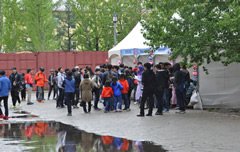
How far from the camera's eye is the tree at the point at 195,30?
16.3 meters

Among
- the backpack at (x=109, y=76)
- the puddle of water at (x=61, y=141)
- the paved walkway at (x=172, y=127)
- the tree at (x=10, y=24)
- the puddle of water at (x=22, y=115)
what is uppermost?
the tree at (x=10, y=24)

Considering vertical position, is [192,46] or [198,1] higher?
[198,1]

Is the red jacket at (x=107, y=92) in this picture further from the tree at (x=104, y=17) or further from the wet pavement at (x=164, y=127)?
the tree at (x=104, y=17)

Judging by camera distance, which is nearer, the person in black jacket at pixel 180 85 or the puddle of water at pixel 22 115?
the person in black jacket at pixel 180 85

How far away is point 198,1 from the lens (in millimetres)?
16578

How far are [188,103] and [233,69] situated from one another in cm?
204

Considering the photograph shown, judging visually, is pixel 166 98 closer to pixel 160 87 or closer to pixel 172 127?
pixel 160 87

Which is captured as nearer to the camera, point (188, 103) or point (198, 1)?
point (198, 1)

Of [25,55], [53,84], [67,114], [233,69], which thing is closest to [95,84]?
[67,114]

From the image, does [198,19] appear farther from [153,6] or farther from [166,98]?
[166,98]

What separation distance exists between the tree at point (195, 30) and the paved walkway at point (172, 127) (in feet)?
6.47

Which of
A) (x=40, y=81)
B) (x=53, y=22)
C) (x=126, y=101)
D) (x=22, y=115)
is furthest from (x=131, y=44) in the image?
(x=53, y=22)

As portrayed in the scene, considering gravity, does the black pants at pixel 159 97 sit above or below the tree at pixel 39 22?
below

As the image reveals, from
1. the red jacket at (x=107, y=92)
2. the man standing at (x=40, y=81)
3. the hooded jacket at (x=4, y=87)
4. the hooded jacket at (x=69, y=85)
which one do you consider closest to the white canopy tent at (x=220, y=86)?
the red jacket at (x=107, y=92)
